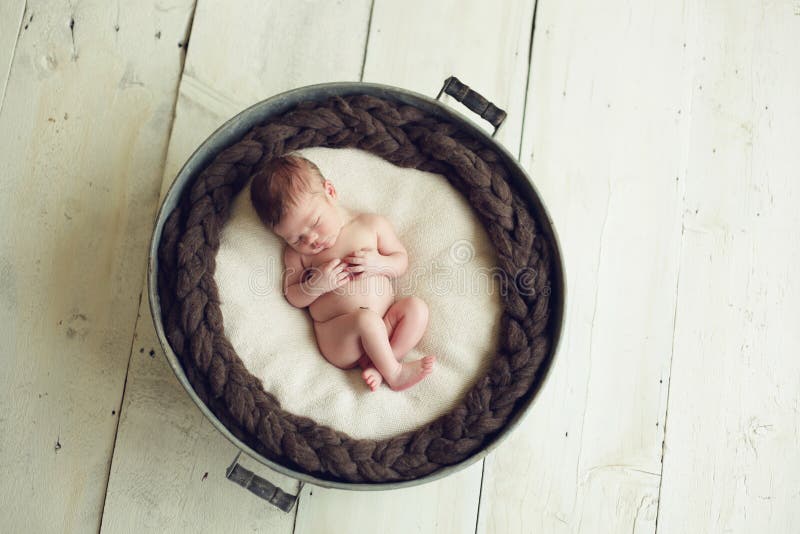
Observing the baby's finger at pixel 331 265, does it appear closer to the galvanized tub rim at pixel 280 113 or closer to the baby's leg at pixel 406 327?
the baby's leg at pixel 406 327

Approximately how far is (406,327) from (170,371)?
0.46m

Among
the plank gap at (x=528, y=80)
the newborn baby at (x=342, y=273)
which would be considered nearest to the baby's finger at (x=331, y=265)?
the newborn baby at (x=342, y=273)

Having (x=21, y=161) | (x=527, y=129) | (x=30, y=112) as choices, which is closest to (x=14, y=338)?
(x=21, y=161)

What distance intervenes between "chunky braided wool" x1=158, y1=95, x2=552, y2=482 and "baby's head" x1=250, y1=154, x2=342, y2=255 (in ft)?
0.15

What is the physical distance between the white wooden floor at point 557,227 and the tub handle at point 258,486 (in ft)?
0.62

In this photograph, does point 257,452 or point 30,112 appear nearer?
point 257,452

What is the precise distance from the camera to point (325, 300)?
126cm

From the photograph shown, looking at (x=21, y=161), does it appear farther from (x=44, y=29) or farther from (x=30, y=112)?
(x=44, y=29)

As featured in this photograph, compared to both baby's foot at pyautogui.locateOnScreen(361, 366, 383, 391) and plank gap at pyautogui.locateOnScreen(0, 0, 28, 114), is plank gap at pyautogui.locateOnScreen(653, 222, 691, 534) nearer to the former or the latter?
baby's foot at pyautogui.locateOnScreen(361, 366, 383, 391)

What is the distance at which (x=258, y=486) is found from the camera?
3.64 ft

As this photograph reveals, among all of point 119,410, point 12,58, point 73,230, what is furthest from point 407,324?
point 12,58

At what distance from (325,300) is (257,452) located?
0.29 metres

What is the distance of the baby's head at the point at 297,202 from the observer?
1.14 metres

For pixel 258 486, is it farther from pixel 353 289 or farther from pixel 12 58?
pixel 12 58
